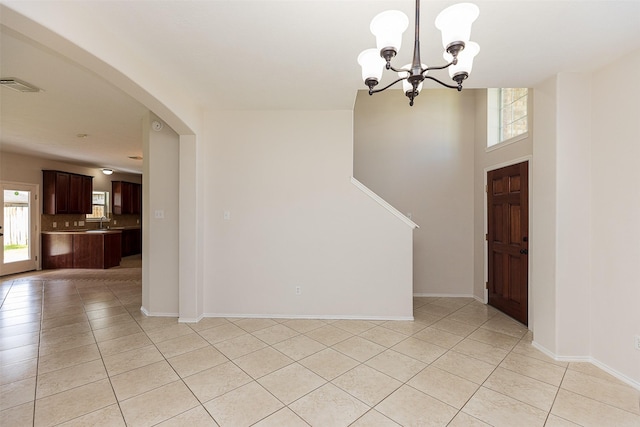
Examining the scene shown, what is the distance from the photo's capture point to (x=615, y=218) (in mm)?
2332

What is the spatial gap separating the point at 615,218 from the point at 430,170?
2374 mm

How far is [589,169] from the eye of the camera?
2.54 m

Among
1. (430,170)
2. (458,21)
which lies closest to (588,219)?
(430,170)

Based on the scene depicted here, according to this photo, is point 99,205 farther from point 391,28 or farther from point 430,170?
point 391,28

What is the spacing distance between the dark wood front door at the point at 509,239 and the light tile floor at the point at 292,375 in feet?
1.05

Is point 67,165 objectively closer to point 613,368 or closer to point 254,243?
point 254,243

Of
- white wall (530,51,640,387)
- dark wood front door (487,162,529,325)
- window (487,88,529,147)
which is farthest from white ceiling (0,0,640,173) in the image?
dark wood front door (487,162,529,325)

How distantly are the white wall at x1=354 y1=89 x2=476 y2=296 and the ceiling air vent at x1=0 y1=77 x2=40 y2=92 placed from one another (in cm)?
413

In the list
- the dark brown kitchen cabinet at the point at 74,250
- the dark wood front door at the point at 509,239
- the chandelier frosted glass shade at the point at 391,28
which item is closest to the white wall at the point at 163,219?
the chandelier frosted glass shade at the point at 391,28

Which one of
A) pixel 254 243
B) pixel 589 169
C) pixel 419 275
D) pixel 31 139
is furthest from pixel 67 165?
pixel 589 169

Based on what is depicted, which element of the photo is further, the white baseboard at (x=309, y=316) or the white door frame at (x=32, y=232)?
the white door frame at (x=32, y=232)

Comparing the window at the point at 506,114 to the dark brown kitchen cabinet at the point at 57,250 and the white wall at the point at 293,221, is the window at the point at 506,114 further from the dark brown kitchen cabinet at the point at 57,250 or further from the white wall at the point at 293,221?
the dark brown kitchen cabinet at the point at 57,250

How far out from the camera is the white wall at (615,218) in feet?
7.22

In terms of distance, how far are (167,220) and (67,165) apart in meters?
5.81
